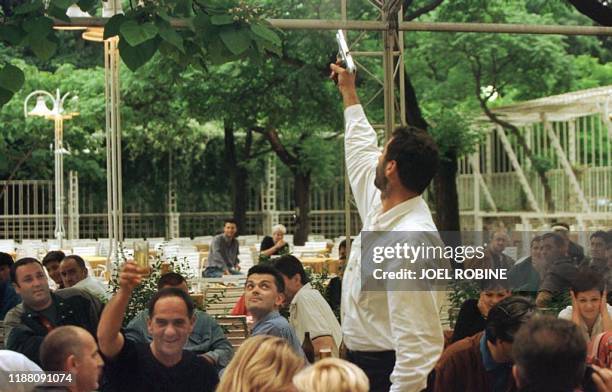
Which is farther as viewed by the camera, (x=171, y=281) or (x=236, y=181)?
(x=236, y=181)

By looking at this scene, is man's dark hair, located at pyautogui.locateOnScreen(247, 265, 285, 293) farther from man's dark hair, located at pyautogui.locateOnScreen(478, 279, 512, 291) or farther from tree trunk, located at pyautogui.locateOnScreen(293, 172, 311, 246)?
tree trunk, located at pyautogui.locateOnScreen(293, 172, 311, 246)

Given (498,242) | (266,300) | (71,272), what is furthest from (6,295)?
(266,300)

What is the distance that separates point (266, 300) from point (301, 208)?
27.5 meters

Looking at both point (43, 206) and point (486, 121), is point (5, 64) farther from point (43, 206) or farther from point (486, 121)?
point (43, 206)

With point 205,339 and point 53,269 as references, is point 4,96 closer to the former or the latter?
point 205,339

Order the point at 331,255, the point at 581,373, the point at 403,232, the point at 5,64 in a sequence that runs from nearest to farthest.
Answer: the point at 581,373 < the point at 403,232 < the point at 5,64 < the point at 331,255

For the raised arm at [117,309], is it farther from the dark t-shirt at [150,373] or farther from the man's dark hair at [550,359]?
the man's dark hair at [550,359]

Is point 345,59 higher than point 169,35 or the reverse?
the reverse

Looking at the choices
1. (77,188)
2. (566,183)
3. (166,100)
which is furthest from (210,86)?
(77,188)

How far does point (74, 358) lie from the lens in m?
4.56

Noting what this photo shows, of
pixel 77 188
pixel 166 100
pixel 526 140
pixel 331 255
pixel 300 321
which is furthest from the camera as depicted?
pixel 77 188

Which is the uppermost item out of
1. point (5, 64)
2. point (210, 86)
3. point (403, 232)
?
point (210, 86)

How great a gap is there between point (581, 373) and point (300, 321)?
3.76 m

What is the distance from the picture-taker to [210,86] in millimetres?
22672
